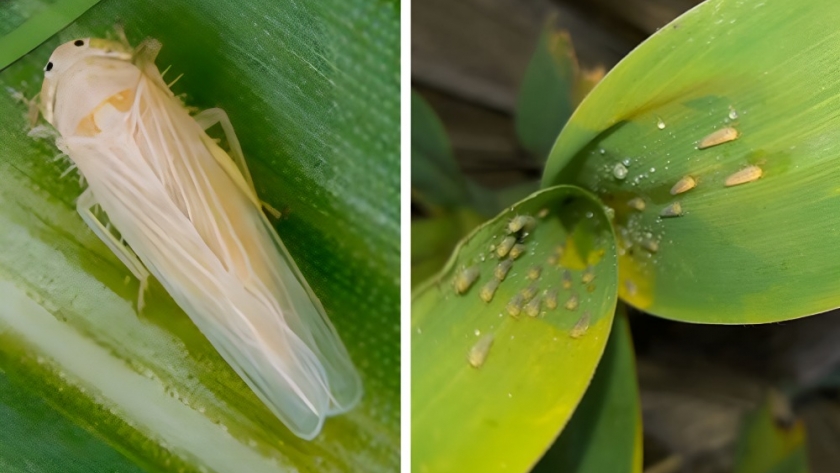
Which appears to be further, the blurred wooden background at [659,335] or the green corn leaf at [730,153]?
the blurred wooden background at [659,335]

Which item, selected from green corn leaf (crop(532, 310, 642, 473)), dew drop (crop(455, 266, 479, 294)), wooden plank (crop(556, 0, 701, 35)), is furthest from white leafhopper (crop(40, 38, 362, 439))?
wooden plank (crop(556, 0, 701, 35))

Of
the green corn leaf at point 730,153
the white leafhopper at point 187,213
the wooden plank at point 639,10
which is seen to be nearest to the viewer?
the green corn leaf at point 730,153

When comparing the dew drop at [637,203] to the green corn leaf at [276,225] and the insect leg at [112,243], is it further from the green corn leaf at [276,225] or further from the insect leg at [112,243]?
the insect leg at [112,243]

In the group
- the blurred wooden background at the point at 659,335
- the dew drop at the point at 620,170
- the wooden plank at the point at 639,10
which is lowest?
the blurred wooden background at the point at 659,335

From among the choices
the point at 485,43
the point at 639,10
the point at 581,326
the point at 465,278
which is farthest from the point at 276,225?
the point at 639,10

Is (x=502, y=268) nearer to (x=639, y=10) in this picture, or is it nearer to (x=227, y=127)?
(x=227, y=127)

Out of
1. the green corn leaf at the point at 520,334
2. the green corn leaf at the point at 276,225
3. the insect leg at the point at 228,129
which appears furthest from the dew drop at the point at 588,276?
the insect leg at the point at 228,129

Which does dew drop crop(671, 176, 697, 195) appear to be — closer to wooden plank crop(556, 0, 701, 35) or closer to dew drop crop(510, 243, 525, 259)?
dew drop crop(510, 243, 525, 259)
